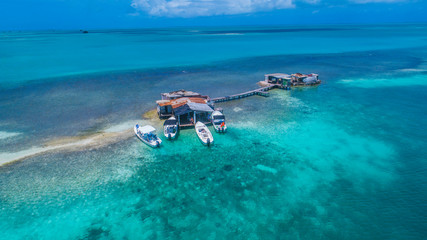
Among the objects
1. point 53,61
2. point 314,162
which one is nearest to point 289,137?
point 314,162

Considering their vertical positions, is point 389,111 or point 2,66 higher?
point 2,66

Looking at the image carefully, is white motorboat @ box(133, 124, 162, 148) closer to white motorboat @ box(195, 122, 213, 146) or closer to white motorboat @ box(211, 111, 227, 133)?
white motorboat @ box(195, 122, 213, 146)

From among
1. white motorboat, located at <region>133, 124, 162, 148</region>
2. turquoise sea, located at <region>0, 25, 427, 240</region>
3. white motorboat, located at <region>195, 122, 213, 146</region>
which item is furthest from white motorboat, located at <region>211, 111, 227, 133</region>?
white motorboat, located at <region>133, 124, 162, 148</region>

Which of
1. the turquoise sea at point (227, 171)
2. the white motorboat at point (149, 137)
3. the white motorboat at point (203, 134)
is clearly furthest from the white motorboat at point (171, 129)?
the white motorboat at point (203, 134)

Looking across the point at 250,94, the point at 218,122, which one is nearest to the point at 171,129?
the point at 218,122

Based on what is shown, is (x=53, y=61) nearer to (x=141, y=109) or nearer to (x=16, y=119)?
(x=16, y=119)

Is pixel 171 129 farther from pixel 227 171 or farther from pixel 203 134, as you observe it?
pixel 227 171
